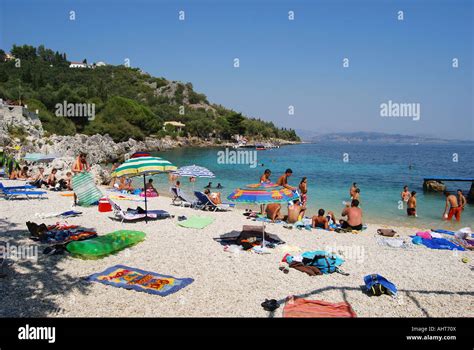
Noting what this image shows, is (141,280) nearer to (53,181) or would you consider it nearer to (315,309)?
(315,309)

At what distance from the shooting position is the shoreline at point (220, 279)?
18.1 feet

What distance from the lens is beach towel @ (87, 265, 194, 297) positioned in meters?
6.11

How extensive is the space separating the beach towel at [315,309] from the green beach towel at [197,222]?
18.2ft

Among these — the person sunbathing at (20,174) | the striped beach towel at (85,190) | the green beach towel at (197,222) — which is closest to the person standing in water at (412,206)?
the green beach towel at (197,222)

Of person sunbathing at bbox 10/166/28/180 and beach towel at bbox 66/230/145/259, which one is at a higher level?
person sunbathing at bbox 10/166/28/180

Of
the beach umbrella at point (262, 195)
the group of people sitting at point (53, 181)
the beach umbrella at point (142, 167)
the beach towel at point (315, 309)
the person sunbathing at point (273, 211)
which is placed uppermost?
the beach umbrella at point (142, 167)

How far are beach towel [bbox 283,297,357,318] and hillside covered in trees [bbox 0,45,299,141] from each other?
5283cm

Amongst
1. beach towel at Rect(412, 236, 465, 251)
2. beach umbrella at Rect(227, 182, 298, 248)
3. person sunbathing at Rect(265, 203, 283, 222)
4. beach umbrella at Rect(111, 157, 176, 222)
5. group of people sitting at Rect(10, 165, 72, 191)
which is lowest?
beach towel at Rect(412, 236, 465, 251)

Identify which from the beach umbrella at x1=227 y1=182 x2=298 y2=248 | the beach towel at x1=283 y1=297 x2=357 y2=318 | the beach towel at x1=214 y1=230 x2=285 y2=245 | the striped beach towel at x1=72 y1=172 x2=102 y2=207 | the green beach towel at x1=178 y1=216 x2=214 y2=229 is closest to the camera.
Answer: the beach towel at x1=283 y1=297 x2=357 y2=318

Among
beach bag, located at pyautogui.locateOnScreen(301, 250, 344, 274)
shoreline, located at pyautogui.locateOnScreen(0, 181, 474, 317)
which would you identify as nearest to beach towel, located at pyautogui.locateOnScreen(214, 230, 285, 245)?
shoreline, located at pyautogui.locateOnScreen(0, 181, 474, 317)

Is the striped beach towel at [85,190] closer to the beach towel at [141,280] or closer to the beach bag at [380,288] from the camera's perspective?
the beach towel at [141,280]

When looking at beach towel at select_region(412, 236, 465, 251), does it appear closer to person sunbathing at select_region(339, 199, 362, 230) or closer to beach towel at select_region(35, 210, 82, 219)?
person sunbathing at select_region(339, 199, 362, 230)
